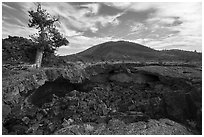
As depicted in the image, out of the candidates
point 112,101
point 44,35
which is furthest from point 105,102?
point 44,35

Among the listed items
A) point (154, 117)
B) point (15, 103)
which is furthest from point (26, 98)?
point (154, 117)

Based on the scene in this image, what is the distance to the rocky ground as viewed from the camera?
27.1 ft

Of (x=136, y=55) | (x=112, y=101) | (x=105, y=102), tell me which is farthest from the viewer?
(x=136, y=55)

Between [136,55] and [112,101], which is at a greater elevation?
[136,55]

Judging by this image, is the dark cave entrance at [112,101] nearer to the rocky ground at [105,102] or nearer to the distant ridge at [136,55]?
the rocky ground at [105,102]

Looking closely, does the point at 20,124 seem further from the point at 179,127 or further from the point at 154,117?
the point at 179,127

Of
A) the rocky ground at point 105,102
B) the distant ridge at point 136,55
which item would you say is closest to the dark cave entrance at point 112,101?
the rocky ground at point 105,102

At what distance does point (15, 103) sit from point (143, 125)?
732 centimetres

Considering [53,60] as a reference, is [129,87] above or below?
below

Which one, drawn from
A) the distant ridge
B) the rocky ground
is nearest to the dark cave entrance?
the rocky ground

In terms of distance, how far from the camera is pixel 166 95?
10156 millimetres

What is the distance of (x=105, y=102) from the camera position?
11.6m

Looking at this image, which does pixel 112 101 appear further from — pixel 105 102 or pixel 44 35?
pixel 44 35

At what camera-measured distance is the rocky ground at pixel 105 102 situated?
8258mm
